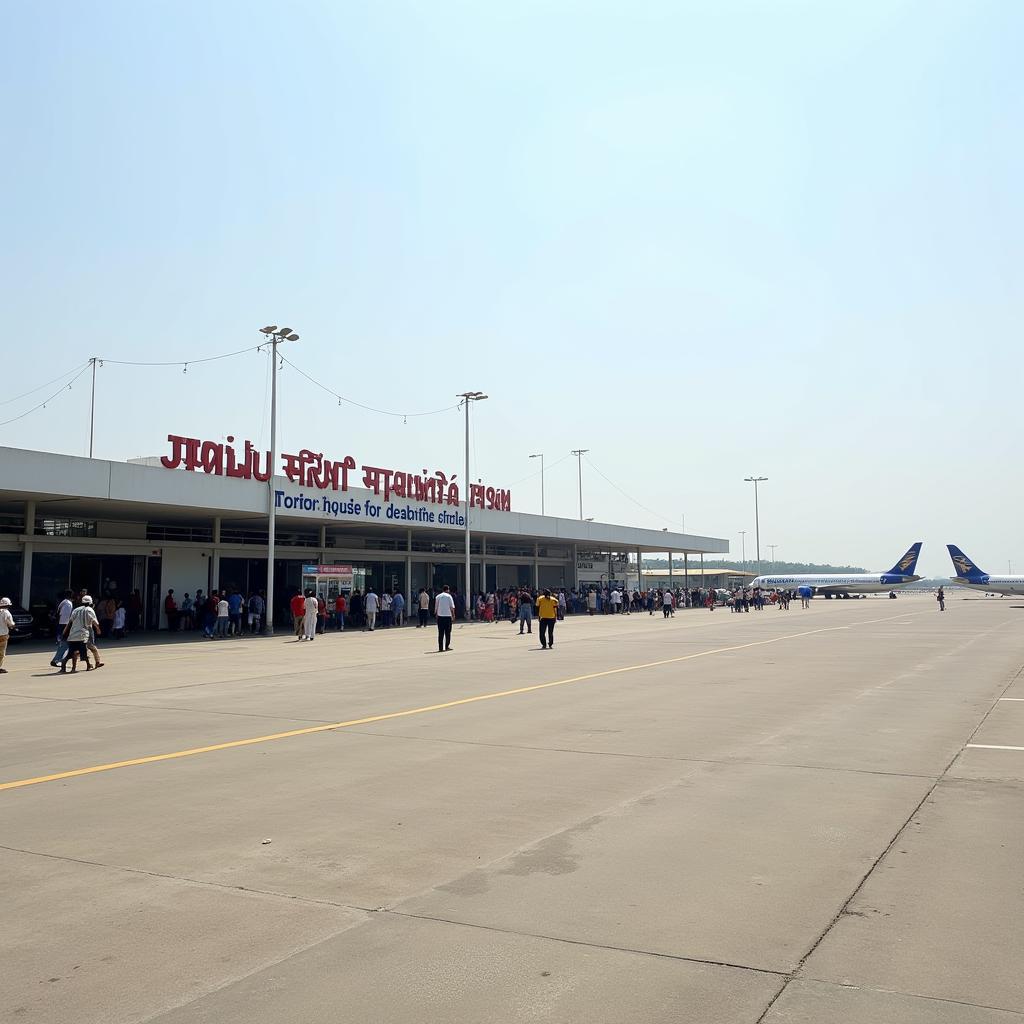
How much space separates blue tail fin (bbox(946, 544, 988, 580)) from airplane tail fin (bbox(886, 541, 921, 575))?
21.1 metres

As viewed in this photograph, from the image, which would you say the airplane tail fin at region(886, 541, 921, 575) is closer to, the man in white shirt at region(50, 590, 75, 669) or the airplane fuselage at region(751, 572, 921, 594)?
the airplane fuselage at region(751, 572, 921, 594)

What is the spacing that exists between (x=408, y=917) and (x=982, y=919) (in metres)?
3.23

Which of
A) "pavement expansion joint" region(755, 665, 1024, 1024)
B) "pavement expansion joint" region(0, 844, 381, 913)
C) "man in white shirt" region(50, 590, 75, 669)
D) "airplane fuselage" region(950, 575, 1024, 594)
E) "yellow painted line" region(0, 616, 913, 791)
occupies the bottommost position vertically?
"pavement expansion joint" region(755, 665, 1024, 1024)

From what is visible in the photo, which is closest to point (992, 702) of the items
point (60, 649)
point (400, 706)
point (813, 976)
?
point (400, 706)

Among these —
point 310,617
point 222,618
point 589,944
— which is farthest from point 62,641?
point 589,944

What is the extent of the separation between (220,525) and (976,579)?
2429 inches

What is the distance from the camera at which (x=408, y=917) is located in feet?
17.0

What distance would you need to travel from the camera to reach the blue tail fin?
73.6m

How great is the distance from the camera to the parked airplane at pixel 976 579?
242 ft

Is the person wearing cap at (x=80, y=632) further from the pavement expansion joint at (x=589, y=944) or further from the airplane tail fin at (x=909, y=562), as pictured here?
the airplane tail fin at (x=909, y=562)

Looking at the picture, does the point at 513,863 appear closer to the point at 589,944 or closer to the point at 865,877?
the point at 589,944

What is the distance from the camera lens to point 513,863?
6.17m

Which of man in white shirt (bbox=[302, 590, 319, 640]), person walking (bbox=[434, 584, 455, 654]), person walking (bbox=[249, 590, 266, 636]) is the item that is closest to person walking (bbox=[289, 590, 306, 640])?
man in white shirt (bbox=[302, 590, 319, 640])

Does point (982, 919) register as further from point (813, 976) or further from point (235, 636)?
point (235, 636)
